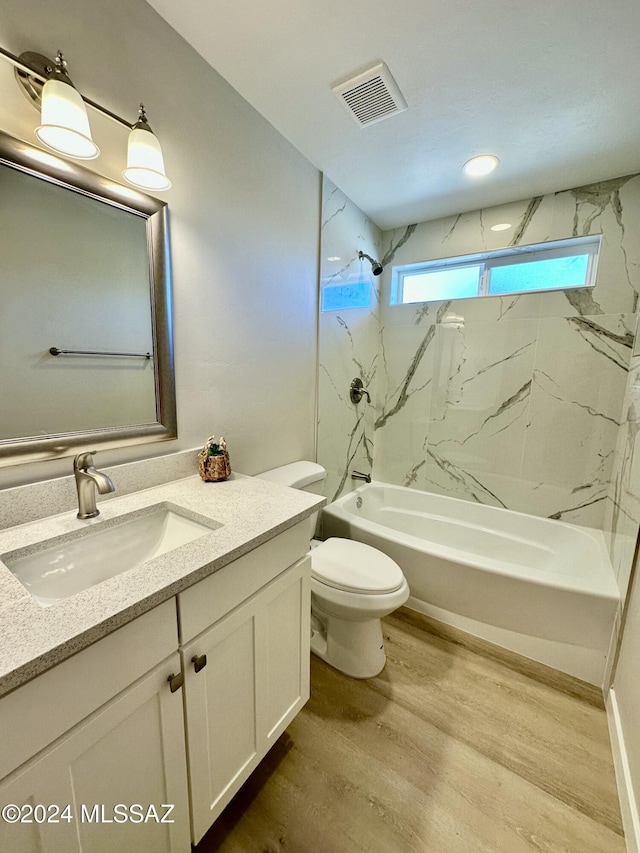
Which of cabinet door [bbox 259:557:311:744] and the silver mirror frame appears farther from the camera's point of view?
cabinet door [bbox 259:557:311:744]

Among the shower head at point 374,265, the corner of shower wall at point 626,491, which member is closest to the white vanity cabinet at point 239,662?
the corner of shower wall at point 626,491

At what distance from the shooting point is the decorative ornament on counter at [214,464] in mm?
1257

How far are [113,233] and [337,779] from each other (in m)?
1.93

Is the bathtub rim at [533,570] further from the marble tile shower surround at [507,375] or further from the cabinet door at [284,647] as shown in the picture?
the cabinet door at [284,647]

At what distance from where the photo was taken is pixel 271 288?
1621 mm

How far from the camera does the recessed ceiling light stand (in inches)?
66.0

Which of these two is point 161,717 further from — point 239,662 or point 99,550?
point 99,550

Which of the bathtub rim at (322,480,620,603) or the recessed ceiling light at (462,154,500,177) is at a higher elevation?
the recessed ceiling light at (462,154,500,177)

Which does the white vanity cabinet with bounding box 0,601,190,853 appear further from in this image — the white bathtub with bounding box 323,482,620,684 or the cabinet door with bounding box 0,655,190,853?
the white bathtub with bounding box 323,482,620,684

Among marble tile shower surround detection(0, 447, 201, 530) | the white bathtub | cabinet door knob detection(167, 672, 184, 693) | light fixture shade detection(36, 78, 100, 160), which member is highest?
light fixture shade detection(36, 78, 100, 160)

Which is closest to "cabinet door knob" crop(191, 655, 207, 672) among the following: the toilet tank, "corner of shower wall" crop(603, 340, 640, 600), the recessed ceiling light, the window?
the toilet tank

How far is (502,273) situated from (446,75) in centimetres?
128

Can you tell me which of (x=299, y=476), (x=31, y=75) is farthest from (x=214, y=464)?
(x=31, y=75)

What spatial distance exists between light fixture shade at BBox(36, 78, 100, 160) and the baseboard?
2.40 meters
